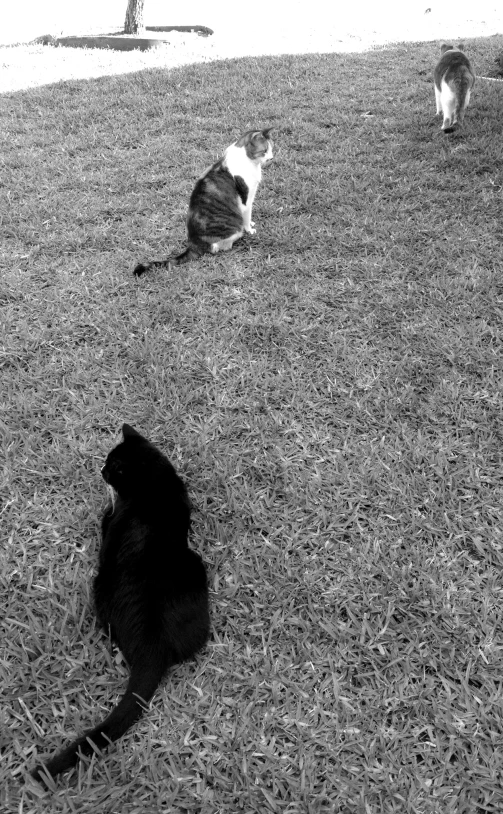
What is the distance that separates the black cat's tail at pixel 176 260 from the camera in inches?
144

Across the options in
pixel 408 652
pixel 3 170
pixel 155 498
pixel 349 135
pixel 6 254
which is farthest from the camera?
pixel 349 135

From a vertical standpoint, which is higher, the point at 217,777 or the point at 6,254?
the point at 6,254

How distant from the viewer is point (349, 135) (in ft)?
18.5

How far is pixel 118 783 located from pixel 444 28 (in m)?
12.4

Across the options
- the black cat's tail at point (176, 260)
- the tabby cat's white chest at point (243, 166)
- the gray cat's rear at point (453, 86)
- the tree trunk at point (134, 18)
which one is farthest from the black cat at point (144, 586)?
the tree trunk at point (134, 18)

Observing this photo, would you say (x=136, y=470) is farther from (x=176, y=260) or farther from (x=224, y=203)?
(x=224, y=203)

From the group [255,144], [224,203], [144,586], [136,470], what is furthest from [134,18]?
[144,586]

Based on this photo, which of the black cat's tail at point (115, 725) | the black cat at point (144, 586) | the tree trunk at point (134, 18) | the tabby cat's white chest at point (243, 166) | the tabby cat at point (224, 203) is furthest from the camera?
the tree trunk at point (134, 18)

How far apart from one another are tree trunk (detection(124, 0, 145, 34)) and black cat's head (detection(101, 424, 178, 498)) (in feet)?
32.7

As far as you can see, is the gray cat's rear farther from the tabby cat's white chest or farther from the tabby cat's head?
the tabby cat's white chest

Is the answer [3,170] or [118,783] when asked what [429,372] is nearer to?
[118,783]

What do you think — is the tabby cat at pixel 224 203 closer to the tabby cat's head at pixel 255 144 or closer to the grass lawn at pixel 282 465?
the tabby cat's head at pixel 255 144

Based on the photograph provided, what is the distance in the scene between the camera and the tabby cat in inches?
150

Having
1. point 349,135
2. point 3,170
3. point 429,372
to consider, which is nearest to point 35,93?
point 3,170
